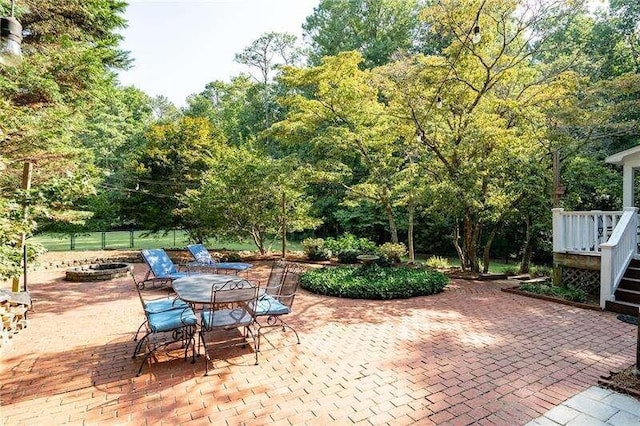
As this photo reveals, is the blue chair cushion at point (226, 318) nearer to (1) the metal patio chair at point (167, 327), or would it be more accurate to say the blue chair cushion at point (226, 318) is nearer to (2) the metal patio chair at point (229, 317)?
(2) the metal patio chair at point (229, 317)

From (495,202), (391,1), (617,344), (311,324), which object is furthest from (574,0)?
(391,1)

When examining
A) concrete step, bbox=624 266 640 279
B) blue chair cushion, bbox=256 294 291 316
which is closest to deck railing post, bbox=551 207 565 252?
concrete step, bbox=624 266 640 279

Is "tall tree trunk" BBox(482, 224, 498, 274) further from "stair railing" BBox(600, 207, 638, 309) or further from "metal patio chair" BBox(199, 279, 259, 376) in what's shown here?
"metal patio chair" BBox(199, 279, 259, 376)

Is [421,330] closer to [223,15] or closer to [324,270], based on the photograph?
[324,270]

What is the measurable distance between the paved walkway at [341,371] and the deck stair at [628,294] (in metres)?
0.29

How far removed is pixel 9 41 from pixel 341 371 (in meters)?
3.85

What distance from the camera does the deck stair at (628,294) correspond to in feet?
18.5

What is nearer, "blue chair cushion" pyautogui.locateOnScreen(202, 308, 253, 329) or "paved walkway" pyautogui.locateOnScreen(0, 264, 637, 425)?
"paved walkway" pyautogui.locateOnScreen(0, 264, 637, 425)

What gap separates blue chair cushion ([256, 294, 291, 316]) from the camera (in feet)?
14.4

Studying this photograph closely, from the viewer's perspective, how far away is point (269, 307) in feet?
15.0

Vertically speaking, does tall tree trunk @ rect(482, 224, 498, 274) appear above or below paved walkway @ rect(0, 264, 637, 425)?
above

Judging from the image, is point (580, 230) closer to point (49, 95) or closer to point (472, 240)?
point (472, 240)

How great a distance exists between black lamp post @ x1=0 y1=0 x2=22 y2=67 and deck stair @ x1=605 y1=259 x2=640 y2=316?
800 centimetres

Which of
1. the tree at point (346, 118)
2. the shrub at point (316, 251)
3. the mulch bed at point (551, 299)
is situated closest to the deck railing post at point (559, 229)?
the mulch bed at point (551, 299)
